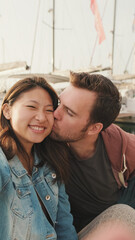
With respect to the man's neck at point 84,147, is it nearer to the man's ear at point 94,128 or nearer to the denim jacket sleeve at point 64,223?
the man's ear at point 94,128

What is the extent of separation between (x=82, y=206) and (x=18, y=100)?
4.24 ft

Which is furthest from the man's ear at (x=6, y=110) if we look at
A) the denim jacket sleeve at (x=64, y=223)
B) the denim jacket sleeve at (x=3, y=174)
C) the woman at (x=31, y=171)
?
the denim jacket sleeve at (x=64, y=223)

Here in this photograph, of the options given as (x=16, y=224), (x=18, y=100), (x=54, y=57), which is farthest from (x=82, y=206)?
(x=54, y=57)

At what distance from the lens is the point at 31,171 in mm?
1771

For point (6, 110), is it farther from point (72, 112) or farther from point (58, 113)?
point (72, 112)

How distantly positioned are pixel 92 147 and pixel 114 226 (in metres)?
0.87

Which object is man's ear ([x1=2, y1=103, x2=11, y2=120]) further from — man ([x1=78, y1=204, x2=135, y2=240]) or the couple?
man ([x1=78, y1=204, x2=135, y2=240])

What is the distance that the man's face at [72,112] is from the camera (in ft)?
7.20

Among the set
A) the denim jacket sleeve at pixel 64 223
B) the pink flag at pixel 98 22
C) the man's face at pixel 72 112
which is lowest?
the denim jacket sleeve at pixel 64 223

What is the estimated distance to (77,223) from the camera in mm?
2354

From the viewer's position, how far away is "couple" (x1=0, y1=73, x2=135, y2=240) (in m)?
1.45

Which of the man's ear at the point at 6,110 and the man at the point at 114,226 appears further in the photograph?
the man's ear at the point at 6,110

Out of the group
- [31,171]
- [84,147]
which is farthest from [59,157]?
[84,147]

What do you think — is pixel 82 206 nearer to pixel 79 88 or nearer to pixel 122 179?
pixel 122 179
